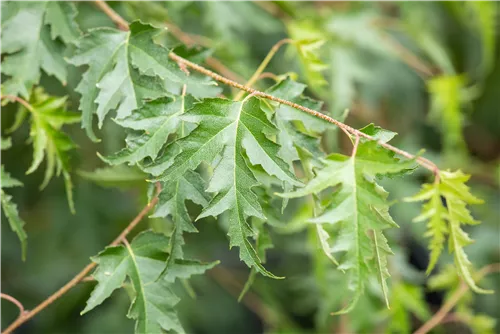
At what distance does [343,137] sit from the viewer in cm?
148

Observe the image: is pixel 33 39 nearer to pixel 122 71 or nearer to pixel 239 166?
pixel 122 71

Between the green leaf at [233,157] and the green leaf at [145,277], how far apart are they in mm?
119

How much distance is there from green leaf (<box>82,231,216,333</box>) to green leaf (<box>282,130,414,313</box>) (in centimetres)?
17

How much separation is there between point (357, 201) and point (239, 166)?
0.37 ft

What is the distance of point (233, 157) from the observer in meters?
0.52

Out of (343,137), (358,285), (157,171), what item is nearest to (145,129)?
(157,171)

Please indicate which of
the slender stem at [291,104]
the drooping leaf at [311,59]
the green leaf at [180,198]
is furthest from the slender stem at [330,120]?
the drooping leaf at [311,59]

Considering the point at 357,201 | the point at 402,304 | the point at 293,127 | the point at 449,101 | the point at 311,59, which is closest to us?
the point at 357,201

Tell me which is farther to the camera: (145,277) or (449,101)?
(449,101)

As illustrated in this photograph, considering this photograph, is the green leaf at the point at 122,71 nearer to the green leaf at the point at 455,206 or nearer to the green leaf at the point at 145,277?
the green leaf at the point at 145,277

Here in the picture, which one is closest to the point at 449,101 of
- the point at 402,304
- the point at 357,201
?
the point at 402,304

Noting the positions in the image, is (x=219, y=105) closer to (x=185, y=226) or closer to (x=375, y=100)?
(x=185, y=226)

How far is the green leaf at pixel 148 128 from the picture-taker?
55cm

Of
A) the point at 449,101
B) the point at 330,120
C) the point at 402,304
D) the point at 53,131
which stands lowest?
the point at 402,304
